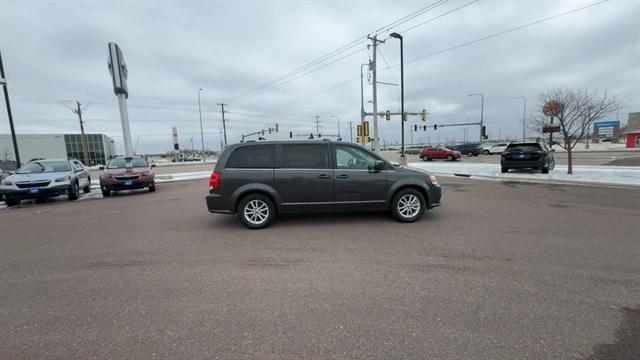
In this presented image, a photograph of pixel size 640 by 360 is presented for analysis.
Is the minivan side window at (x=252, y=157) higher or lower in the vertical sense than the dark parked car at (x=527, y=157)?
higher

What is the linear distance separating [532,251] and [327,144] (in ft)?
12.7

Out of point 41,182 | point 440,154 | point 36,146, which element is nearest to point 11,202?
point 41,182

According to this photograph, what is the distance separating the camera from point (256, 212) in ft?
19.5

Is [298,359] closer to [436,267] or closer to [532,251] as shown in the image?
[436,267]

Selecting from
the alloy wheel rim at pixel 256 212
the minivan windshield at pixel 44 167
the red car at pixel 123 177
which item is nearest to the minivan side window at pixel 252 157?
the alloy wheel rim at pixel 256 212

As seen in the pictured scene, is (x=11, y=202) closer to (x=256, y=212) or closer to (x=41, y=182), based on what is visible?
(x=41, y=182)

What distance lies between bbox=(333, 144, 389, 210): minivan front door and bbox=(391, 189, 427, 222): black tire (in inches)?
8.8

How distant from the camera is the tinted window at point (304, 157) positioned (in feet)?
19.6

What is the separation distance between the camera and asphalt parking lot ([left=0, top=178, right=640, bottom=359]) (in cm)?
248

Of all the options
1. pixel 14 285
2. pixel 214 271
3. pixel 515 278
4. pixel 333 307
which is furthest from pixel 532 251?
pixel 14 285

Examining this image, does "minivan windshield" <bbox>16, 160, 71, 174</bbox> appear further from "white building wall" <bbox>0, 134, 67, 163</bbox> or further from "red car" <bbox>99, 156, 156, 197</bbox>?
"white building wall" <bbox>0, 134, 67, 163</bbox>

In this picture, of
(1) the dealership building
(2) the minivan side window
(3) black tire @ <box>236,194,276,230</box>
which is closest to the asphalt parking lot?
(3) black tire @ <box>236,194,276,230</box>

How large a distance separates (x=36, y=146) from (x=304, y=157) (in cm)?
8551

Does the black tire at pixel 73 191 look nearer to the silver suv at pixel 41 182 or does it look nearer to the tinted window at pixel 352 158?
the silver suv at pixel 41 182
